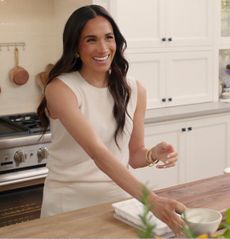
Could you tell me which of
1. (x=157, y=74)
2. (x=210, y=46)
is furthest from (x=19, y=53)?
(x=210, y=46)

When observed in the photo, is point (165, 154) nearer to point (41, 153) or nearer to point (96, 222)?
point (96, 222)

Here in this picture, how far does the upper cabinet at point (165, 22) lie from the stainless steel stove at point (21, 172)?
966 millimetres

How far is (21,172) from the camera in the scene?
2512 millimetres

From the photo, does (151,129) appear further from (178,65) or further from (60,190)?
(60,190)

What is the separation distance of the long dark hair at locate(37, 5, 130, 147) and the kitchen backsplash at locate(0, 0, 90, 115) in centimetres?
127

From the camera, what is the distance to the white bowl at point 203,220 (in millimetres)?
1149

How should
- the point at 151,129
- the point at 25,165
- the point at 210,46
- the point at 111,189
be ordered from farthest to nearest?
the point at 210,46
the point at 151,129
the point at 25,165
the point at 111,189

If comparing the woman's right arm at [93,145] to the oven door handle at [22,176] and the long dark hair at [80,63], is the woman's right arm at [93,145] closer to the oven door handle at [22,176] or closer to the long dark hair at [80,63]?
the long dark hair at [80,63]

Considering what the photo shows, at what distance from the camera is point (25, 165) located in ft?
8.27

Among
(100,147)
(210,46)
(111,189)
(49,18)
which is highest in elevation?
(49,18)

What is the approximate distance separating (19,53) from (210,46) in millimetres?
1445

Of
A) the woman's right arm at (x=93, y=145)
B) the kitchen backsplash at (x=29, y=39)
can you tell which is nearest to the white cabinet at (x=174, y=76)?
the kitchen backsplash at (x=29, y=39)

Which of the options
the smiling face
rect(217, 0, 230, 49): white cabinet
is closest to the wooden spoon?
the smiling face

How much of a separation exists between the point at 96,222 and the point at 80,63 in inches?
29.1
